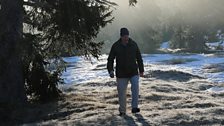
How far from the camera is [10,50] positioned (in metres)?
14.5

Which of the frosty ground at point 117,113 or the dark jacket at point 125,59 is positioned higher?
the dark jacket at point 125,59

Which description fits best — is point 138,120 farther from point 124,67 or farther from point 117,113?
point 124,67

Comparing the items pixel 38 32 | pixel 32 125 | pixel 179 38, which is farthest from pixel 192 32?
pixel 32 125

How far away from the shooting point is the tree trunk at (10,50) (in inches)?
567

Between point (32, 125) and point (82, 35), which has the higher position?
point (82, 35)

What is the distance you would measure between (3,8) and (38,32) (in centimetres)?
223

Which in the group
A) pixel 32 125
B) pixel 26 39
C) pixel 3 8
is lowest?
pixel 32 125

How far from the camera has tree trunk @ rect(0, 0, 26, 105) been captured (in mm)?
14414

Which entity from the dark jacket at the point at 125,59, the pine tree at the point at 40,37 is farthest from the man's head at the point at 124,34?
the pine tree at the point at 40,37

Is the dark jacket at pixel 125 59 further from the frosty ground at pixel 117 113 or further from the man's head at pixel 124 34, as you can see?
the frosty ground at pixel 117 113

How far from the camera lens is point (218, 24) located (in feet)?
183

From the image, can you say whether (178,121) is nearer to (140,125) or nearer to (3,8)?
(140,125)

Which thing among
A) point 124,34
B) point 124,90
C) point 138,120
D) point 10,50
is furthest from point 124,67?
point 10,50

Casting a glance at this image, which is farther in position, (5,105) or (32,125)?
(5,105)
